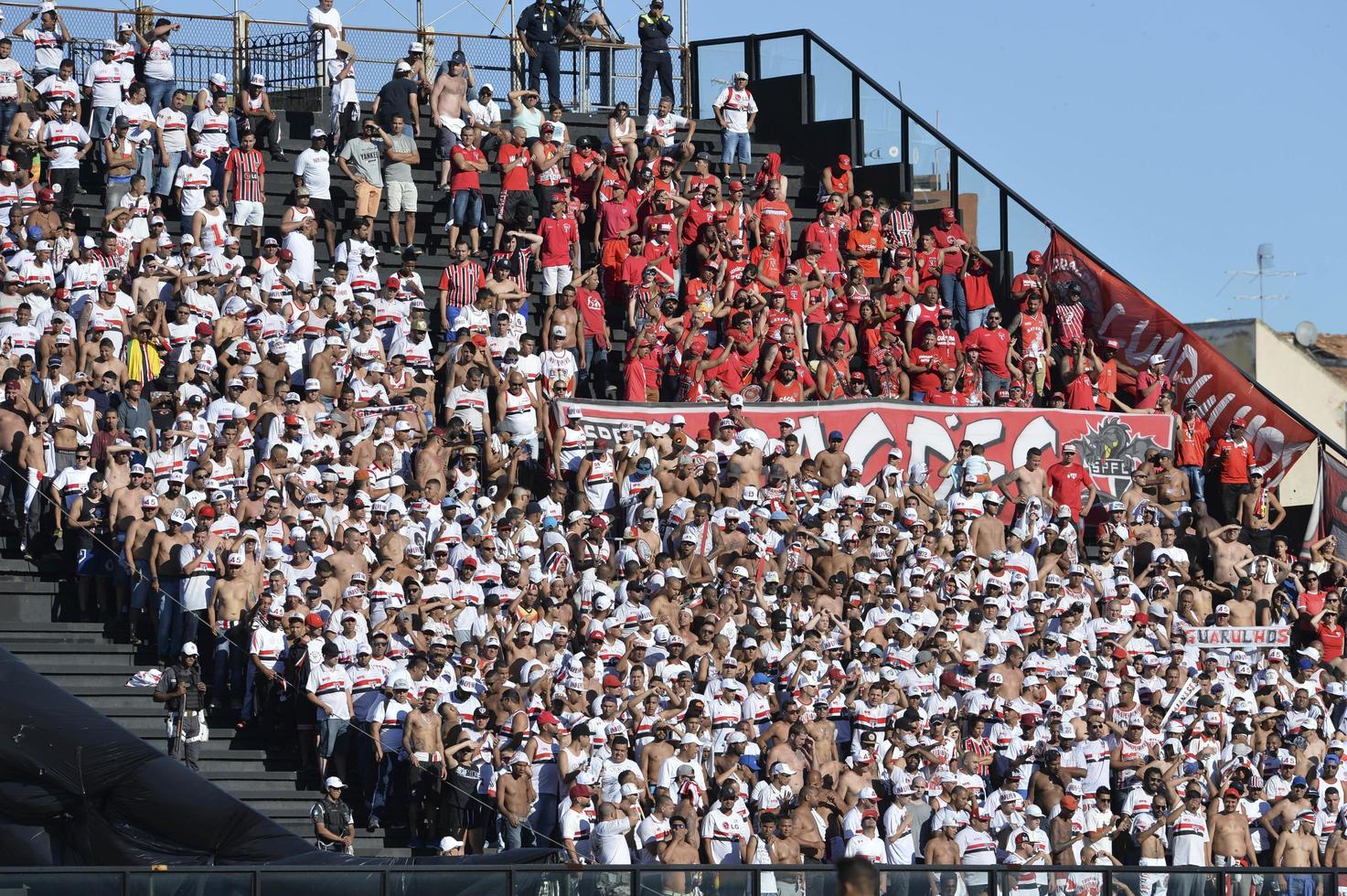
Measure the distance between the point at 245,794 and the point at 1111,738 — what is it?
7.82 meters

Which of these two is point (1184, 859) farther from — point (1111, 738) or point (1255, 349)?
point (1255, 349)

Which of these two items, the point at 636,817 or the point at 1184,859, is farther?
the point at 1184,859

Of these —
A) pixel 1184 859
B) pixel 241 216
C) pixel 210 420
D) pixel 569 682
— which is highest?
pixel 241 216

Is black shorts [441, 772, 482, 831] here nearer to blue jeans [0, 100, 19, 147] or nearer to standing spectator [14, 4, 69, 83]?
blue jeans [0, 100, 19, 147]

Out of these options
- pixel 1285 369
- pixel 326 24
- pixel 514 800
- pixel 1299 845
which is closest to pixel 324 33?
pixel 326 24

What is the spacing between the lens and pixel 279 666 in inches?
786

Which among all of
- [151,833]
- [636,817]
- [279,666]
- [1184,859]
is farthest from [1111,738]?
[151,833]

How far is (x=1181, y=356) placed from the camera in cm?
2731

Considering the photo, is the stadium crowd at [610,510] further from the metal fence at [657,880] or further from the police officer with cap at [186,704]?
the metal fence at [657,880]

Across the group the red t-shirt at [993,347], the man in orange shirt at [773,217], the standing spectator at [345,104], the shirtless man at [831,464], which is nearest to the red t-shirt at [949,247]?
the red t-shirt at [993,347]

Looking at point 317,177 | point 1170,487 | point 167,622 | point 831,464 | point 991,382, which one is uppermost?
point 317,177

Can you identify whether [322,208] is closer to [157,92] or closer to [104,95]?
[157,92]

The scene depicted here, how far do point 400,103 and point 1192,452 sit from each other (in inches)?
382

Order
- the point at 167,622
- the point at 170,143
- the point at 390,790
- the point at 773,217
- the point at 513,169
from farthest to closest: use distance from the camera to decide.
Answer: the point at 773,217 → the point at 513,169 → the point at 170,143 → the point at 167,622 → the point at 390,790
